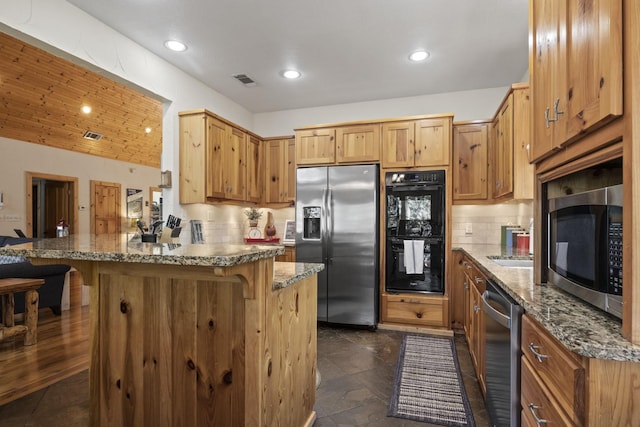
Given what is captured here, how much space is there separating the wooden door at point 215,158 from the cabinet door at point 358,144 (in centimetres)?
132

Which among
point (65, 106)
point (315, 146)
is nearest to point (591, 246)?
point (315, 146)

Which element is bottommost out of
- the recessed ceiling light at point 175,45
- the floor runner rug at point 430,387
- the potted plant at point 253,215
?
the floor runner rug at point 430,387

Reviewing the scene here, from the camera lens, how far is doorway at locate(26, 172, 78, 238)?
26.7 feet

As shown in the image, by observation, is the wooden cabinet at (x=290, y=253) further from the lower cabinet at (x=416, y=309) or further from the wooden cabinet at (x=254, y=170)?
the lower cabinet at (x=416, y=309)

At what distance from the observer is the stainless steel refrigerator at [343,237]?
12.9 ft

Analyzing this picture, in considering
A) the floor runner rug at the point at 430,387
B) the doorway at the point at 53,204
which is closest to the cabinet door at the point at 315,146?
the floor runner rug at the point at 430,387

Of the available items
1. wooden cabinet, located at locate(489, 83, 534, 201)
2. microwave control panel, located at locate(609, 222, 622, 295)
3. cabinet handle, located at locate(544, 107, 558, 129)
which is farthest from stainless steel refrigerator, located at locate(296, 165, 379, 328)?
microwave control panel, located at locate(609, 222, 622, 295)

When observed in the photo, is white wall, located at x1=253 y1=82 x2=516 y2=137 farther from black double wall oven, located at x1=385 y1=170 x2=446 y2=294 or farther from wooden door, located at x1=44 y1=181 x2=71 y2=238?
wooden door, located at x1=44 y1=181 x2=71 y2=238

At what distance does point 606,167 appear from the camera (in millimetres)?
1263

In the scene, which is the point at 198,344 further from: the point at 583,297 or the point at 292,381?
the point at 583,297

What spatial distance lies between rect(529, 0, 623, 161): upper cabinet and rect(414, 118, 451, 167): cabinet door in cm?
226

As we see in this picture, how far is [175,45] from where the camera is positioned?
10.6ft

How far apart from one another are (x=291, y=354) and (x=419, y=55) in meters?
2.94

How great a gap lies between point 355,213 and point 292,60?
5.63 ft
